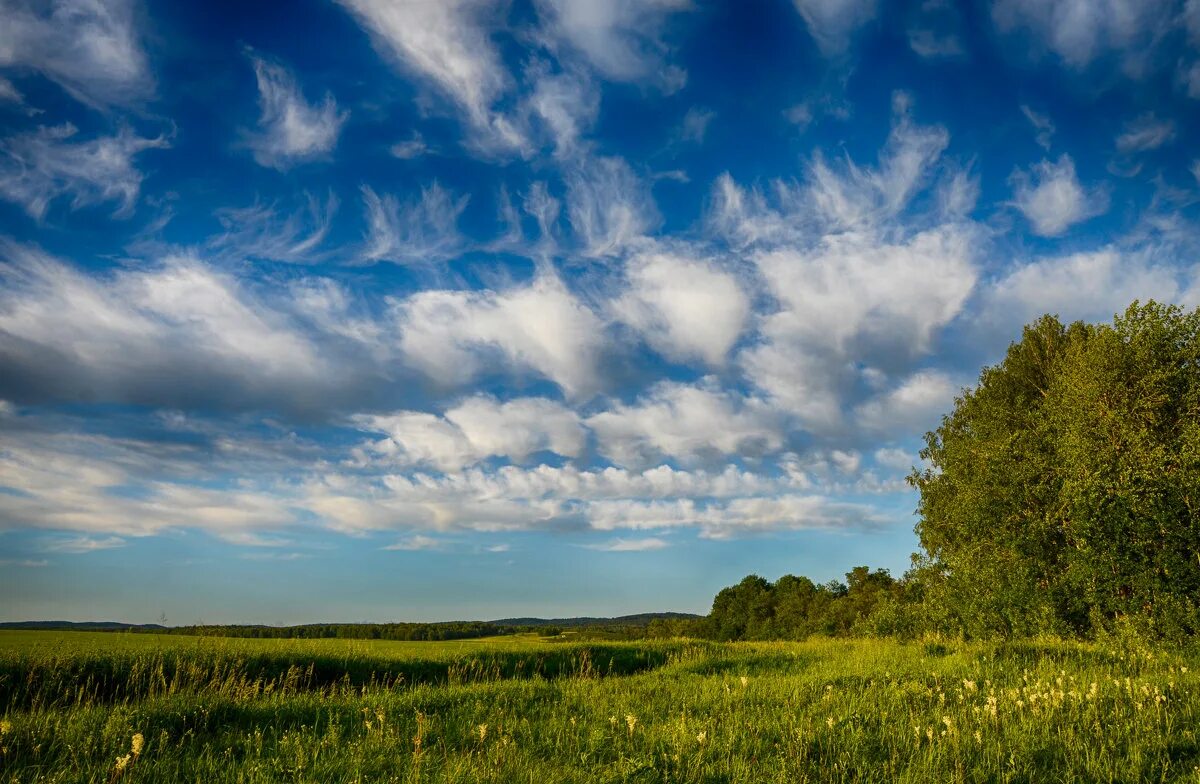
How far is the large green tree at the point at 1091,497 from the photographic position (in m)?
19.6

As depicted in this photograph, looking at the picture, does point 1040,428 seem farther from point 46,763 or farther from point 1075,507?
point 46,763

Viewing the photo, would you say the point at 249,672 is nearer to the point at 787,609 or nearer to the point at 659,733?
the point at 659,733

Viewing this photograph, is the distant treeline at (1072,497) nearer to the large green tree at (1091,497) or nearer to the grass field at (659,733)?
the large green tree at (1091,497)

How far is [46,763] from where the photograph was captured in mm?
6484

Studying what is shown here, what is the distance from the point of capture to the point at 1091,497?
2061cm

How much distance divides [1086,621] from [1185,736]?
25120 mm

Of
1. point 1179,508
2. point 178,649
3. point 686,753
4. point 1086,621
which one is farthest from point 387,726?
point 1086,621

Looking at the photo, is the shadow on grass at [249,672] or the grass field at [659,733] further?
the shadow on grass at [249,672]

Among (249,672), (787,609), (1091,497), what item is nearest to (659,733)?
(249,672)

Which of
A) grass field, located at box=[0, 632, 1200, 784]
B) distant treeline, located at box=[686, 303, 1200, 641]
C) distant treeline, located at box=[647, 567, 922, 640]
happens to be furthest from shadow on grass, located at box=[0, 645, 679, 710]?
distant treeline, located at box=[647, 567, 922, 640]

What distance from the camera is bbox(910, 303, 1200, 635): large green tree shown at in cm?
1959

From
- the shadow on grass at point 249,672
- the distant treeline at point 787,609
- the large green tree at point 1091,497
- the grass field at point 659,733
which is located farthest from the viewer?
the distant treeline at point 787,609

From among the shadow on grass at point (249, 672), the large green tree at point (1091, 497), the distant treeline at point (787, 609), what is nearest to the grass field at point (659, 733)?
the shadow on grass at point (249, 672)

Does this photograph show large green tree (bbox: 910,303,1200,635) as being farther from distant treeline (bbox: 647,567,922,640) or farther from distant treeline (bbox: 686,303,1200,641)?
distant treeline (bbox: 647,567,922,640)
